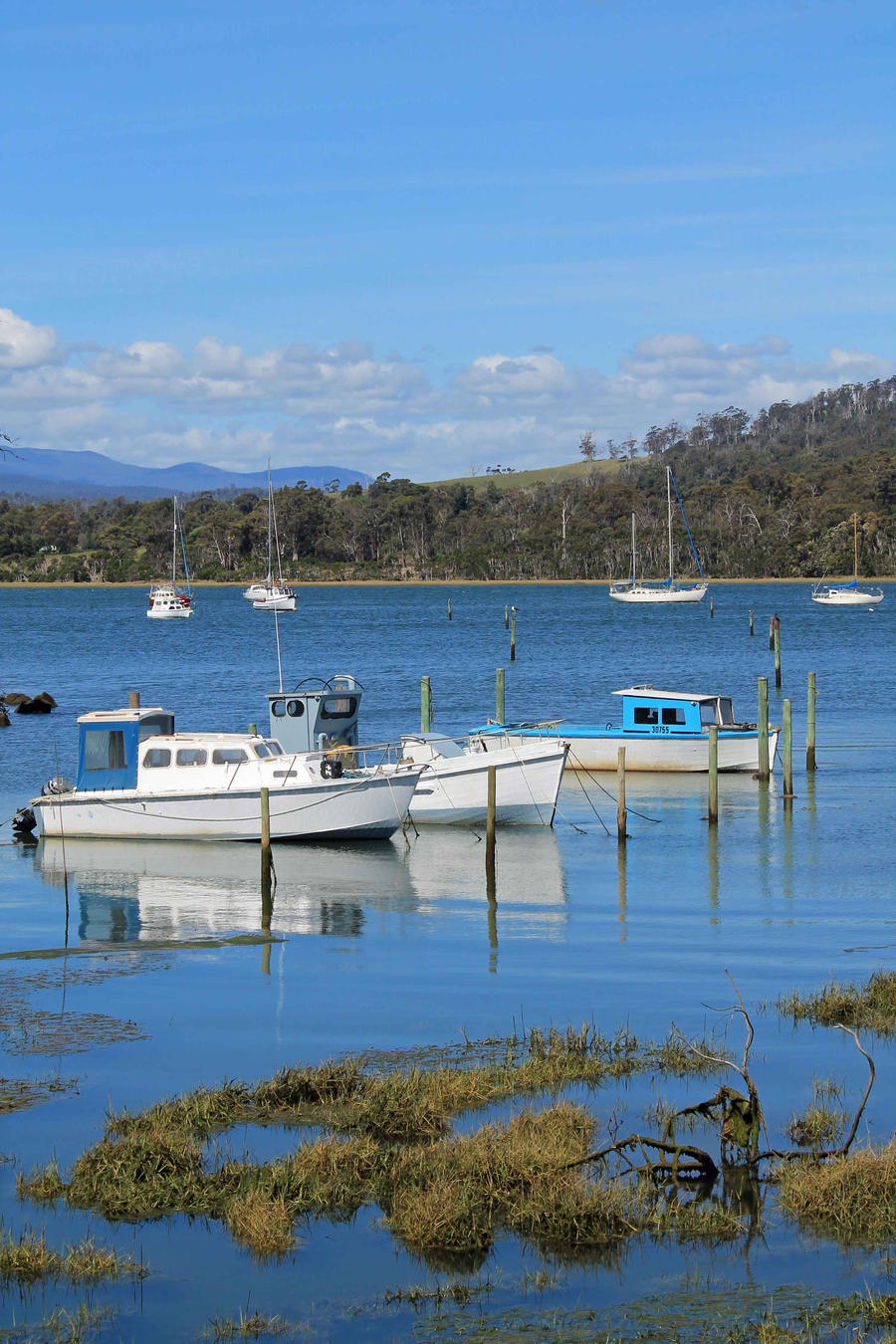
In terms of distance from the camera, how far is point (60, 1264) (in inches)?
452

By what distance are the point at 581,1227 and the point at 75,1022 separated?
27.4 ft

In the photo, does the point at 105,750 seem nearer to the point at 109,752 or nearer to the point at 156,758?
the point at 109,752

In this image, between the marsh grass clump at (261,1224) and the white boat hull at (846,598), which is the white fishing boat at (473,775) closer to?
the marsh grass clump at (261,1224)

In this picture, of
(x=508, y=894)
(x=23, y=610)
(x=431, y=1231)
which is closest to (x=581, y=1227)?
(x=431, y=1231)

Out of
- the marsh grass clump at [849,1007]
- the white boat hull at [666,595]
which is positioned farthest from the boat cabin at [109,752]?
the white boat hull at [666,595]

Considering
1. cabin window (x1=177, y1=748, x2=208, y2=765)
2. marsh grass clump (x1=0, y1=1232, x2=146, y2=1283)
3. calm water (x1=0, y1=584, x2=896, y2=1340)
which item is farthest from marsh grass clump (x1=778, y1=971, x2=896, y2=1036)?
cabin window (x1=177, y1=748, x2=208, y2=765)

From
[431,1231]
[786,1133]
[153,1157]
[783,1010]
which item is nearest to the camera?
[431,1231]

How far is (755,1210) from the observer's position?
41.2 ft

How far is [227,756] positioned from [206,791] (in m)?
0.89

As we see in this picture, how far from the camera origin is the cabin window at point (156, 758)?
1261 inches

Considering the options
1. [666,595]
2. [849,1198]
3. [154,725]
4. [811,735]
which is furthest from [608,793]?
[666,595]

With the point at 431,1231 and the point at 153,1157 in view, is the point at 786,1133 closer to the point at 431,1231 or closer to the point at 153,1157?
the point at 431,1231

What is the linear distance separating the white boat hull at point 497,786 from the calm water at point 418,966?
0.50 metres

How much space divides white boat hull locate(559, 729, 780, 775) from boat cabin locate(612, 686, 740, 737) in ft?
1.09
